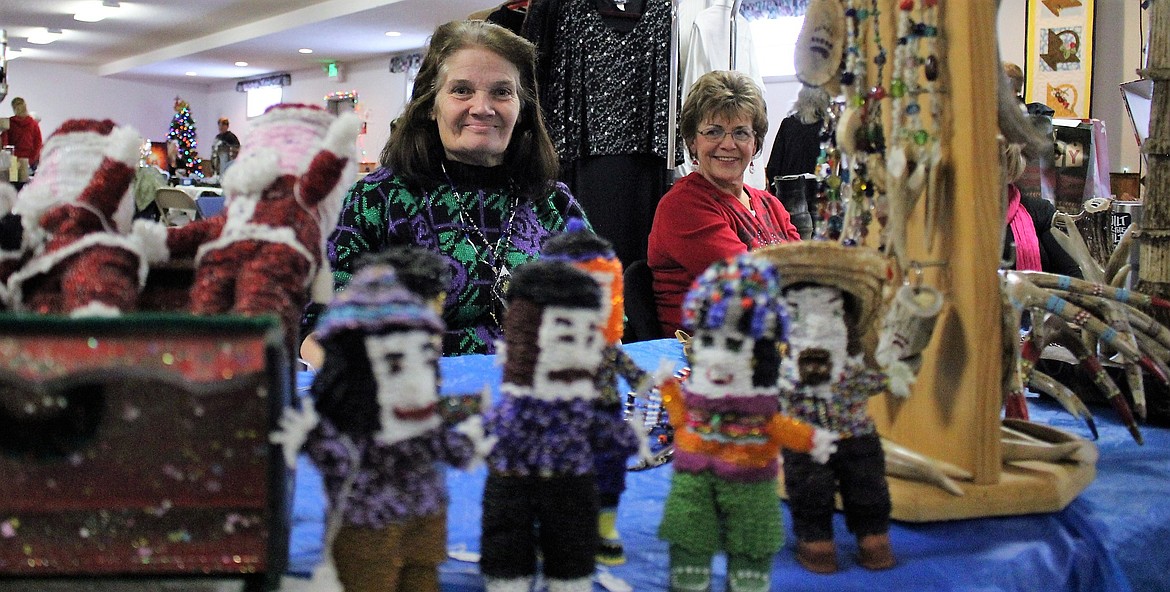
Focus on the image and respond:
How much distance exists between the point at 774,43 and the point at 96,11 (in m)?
6.58

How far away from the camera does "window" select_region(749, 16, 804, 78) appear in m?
5.64

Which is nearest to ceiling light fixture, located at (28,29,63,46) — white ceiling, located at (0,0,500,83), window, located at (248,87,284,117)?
white ceiling, located at (0,0,500,83)

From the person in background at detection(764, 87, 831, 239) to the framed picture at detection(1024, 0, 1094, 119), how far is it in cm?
134

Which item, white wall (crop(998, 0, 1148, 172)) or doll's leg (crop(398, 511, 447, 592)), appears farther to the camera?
white wall (crop(998, 0, 1148, 172))

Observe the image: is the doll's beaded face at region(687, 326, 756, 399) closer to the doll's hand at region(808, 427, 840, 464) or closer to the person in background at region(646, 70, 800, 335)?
the doll's hand at region(808, 427, 840, 464)

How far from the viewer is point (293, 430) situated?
46 centimetres

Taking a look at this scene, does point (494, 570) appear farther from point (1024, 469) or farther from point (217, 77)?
point (217, 77)

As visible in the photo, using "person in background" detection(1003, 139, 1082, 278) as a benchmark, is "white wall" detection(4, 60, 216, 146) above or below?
above

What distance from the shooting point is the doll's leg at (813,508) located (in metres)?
0.67

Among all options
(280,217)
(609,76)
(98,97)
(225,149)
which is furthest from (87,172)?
(98,97)

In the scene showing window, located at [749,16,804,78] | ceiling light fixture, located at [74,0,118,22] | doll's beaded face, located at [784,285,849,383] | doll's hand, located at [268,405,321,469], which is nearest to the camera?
doll's hand, located at [268,405,321,469]

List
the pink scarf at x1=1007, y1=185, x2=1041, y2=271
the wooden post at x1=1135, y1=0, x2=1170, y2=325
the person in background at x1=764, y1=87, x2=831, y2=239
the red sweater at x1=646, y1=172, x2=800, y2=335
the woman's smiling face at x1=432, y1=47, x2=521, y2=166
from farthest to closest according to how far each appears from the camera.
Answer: the pink scarf at x1=1007, y1=185, x2=1041, y2=271 < the red sweater at x1=646, y1=172, x2=800, y2=335 < the woman's smiling face at x1=432, y1=47, x2=521, y2=166 < the wooden post at x1=1135, y1=0, x2=1170, y2=325 < the person in background at x1=764, y1=87, x2=831, y2=239

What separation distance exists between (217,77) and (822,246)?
44.8 ft

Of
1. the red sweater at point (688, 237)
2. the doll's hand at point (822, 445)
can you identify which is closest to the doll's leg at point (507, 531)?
the doll's hand at point (822, 445)
